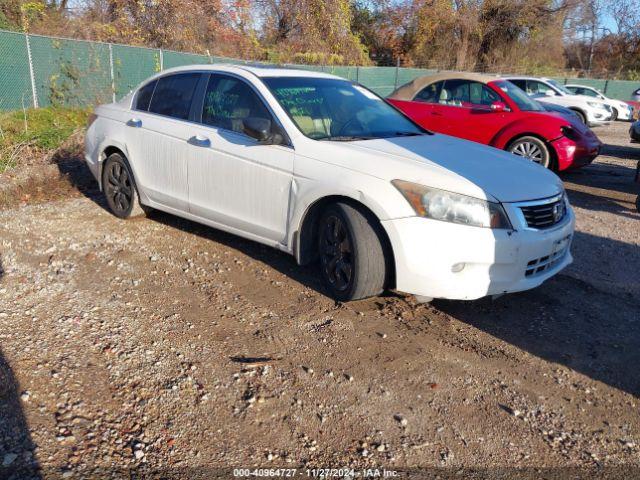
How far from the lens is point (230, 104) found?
4988 millimetres

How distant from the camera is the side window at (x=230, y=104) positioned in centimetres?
478

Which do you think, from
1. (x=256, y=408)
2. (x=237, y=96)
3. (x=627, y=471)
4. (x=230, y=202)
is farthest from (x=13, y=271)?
(x=627, y=471)

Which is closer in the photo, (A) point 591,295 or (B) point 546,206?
(B) point 546,206

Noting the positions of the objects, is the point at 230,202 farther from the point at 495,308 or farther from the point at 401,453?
the point at 401,453

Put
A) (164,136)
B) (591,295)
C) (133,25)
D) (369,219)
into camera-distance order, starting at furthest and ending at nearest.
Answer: (133,25), (164,136), (591,295), (369,219)

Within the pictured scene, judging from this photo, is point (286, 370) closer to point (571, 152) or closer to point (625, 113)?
point (571, 152)

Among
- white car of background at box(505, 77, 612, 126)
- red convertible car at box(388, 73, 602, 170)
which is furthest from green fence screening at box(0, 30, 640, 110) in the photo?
white car of background at box(505, 77, 612, 126)

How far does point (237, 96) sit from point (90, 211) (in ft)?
8.79

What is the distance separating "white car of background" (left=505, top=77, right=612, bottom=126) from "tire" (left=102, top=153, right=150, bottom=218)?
13.5 meters

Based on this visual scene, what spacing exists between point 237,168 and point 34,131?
22.6 feet

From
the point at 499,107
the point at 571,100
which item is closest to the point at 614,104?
the point at 571,100

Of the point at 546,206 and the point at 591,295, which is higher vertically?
the point at 546,206

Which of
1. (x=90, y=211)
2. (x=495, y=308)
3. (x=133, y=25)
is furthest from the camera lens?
(x=133, y=25)

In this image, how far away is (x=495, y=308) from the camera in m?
4.36
